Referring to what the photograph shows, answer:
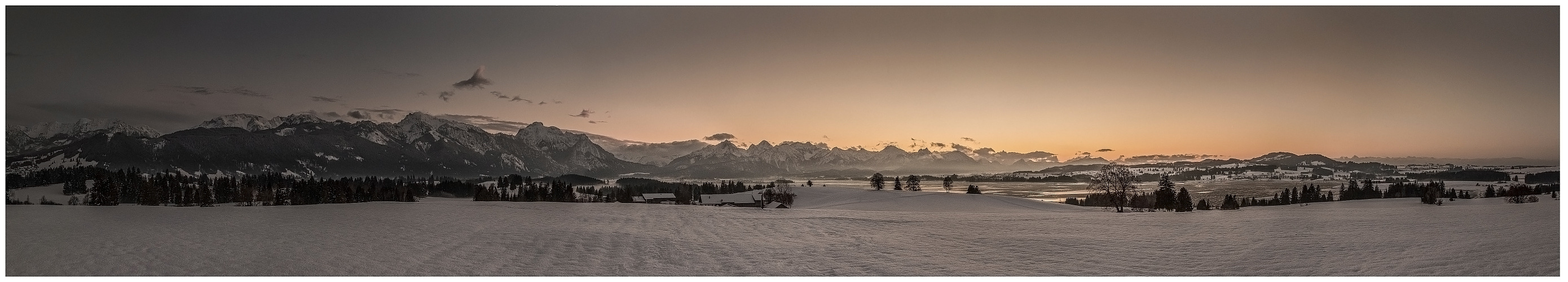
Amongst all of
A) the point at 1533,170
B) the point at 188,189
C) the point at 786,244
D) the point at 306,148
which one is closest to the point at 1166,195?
the point at 1533,170

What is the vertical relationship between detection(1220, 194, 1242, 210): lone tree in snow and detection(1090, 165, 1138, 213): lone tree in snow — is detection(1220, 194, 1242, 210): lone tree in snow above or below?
below

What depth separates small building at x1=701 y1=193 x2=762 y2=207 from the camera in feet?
70.1

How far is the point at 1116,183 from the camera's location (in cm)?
1289

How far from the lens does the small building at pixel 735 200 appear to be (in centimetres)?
2138

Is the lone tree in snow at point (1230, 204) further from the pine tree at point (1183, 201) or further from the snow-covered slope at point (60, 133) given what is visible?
the snow-covered slope at point (60, 133)

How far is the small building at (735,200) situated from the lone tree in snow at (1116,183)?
10.6m

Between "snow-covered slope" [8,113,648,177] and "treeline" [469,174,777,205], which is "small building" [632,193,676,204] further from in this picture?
"snow-covered slope" [8,113,648,177]

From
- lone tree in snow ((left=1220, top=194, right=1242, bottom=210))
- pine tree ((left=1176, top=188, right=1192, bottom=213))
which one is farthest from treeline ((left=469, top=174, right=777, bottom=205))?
lone tree in snow ((left=1220, top=194, right=1242, bottom=210))

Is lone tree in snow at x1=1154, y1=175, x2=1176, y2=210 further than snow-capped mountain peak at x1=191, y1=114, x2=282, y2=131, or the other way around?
lone tree in snow at x1=1154, y1=175, x2=1176, y2=210

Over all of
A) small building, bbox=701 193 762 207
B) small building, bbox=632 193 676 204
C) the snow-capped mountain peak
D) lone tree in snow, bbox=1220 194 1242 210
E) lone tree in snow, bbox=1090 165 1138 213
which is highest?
the snow-capped mountain peak

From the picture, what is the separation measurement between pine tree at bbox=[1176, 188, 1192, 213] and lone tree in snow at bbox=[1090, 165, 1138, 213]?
0.78m

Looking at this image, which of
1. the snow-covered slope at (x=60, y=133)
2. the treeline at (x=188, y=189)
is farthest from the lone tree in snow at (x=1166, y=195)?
the snow-covered slope at (x=60, y=133)

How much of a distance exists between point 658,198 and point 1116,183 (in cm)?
1386
